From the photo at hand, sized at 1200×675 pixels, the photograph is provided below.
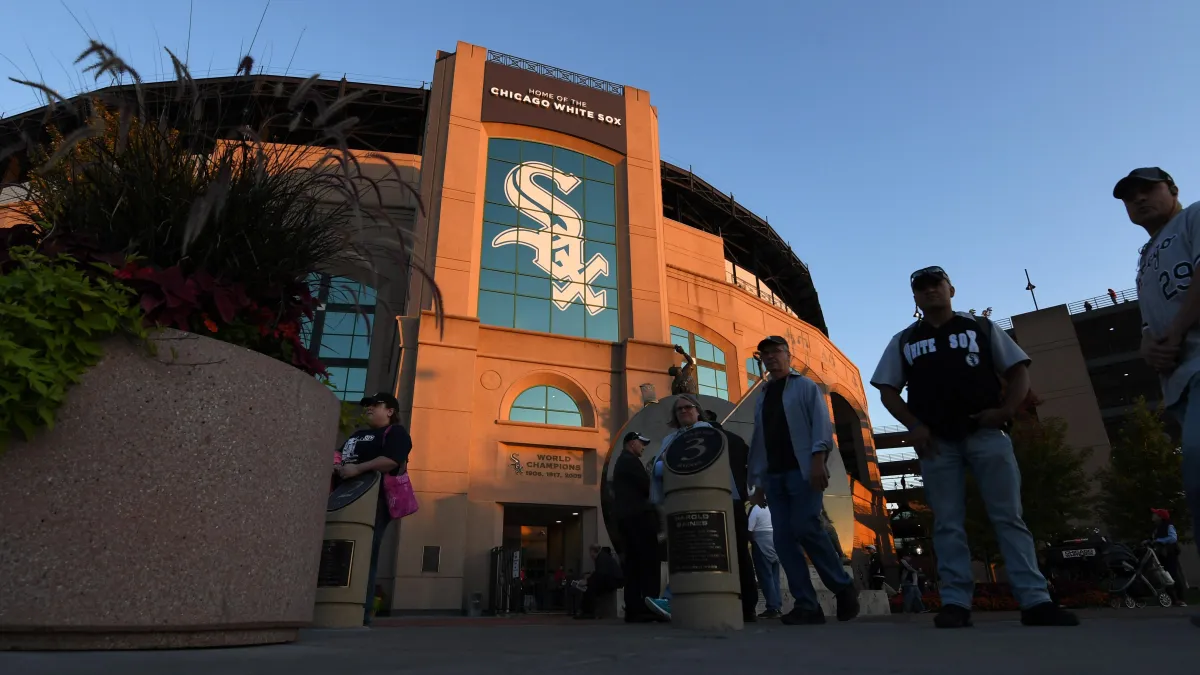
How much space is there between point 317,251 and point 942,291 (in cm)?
344

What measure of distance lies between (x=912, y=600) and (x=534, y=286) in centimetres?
1325

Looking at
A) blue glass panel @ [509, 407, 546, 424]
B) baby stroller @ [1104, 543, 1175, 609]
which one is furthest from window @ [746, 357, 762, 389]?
baby stroller @ [1104, 543, 1175, 609]

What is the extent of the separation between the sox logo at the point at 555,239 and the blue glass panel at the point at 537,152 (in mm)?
191

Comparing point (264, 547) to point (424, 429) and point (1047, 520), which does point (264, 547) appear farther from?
point (1047, 520)

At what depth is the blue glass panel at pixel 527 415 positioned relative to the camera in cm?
1950

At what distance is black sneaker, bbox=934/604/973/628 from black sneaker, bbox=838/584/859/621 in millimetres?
1154

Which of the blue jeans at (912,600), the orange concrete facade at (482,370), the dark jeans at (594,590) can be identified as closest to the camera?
the dark jeans at (594,590)

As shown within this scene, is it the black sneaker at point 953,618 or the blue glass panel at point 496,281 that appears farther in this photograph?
the blue glass panel at point 496,281

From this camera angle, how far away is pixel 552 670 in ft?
5.60

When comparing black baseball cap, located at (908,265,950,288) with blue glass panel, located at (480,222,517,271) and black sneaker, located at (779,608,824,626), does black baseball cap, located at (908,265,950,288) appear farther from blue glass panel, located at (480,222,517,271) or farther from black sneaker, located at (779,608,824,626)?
blue glass panel, located at (480,222,517,271)

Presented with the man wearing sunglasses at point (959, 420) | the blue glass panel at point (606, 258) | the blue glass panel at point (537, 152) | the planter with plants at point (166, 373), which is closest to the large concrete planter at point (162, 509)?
the planter with plants at point (166, 373)

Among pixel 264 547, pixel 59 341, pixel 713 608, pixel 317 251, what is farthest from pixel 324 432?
pixel 713 608

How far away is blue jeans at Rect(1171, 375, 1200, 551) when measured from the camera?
2689 millimetres

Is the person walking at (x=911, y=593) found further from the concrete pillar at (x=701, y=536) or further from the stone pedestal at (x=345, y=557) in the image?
the stone pedestal at (x=345, y=557)
